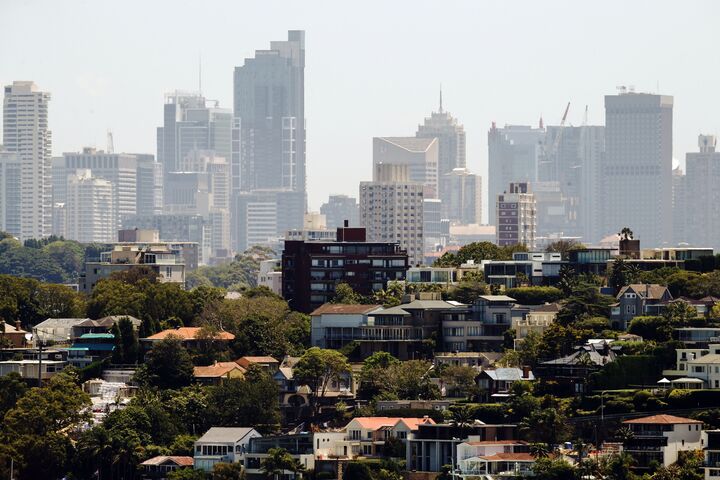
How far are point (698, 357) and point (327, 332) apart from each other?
26.1 meters

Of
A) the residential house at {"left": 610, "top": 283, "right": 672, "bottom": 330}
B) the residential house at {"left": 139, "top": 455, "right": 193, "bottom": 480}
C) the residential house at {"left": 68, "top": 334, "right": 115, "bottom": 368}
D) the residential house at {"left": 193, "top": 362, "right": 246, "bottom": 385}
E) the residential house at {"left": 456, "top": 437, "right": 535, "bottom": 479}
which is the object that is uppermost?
the residential house at {"left": 610, "top": 283, "right": 672, "bottom": 330}

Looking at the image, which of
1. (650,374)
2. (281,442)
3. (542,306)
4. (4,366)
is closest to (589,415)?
(650,374)

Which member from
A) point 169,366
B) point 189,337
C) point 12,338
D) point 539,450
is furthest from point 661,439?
point 12,338

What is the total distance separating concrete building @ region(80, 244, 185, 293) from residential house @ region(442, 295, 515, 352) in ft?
157

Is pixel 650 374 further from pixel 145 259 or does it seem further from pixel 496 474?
pixel 145 259

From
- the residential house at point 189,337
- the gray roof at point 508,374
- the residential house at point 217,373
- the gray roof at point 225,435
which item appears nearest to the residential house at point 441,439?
the gray roof at point 508,374

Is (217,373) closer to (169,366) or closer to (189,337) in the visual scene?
(169,366)

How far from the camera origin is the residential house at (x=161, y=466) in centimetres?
11369

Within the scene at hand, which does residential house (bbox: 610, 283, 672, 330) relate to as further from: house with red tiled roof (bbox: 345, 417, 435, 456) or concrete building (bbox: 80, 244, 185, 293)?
concrete building (bbox: 80, 244, 185, 293)

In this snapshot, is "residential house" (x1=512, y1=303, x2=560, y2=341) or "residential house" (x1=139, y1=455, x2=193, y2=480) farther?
"residential house" (x1=512, y1=303, x2=560, y2=341)

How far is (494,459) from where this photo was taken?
350 feet

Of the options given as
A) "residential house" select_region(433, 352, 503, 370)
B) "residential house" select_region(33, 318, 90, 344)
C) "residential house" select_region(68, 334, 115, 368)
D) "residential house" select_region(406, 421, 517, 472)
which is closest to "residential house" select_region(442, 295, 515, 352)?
"residential house" select_region(433, 352, 503, 370)

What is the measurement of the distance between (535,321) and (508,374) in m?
13.0

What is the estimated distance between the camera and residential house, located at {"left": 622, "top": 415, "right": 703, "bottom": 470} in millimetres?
104688
